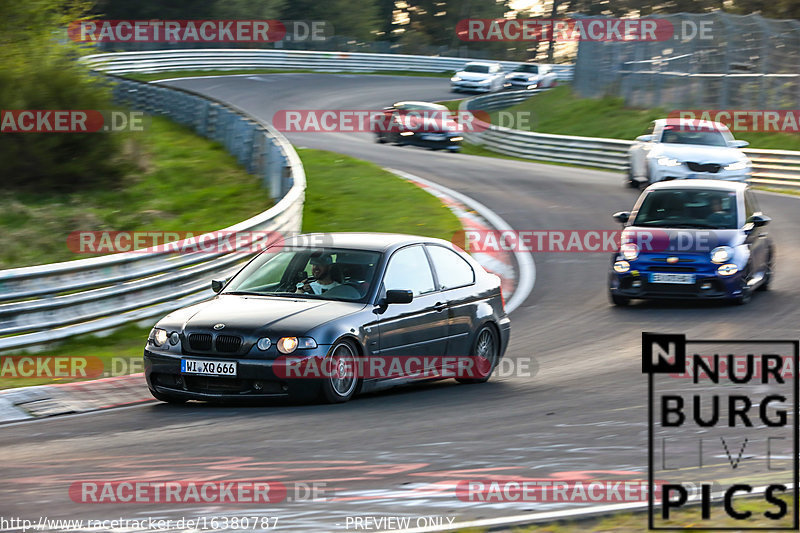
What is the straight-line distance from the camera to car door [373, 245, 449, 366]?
9.91m

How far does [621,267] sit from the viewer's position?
49.9 ft

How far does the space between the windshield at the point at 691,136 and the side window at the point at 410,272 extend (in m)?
15.1

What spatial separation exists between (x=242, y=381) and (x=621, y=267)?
7.37m

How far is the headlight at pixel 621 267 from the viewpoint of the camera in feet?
49.8

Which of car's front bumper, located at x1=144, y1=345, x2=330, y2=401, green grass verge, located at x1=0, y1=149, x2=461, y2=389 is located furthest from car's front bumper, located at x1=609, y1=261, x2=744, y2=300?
car's front bumper, located at x1=144, y1=345, x2=330, y2=401

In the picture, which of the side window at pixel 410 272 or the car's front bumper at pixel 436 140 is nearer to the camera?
the side window at pixel 410 272

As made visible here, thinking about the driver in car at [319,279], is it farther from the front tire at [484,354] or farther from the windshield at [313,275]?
the front tire at [484,354]

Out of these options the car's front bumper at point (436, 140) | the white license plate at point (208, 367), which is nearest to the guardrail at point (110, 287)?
the white license plate at point (208, 367)

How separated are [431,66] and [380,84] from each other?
32.3ft

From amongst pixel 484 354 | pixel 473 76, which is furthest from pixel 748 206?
pixel 473 76

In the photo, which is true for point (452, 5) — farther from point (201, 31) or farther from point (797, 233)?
point (797, 233)

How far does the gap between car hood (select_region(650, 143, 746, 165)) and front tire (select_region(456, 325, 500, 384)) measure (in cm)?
1346

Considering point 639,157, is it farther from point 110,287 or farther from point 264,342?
point 264,342

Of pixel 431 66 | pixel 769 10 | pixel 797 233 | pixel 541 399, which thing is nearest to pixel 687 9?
pixel 431 66
